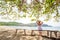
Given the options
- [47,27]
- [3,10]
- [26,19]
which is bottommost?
[47,27]

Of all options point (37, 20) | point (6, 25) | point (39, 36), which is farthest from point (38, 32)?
point (6, 25)

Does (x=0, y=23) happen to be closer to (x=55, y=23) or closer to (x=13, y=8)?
(x=13, y=8)

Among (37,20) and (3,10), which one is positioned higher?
(3,10)

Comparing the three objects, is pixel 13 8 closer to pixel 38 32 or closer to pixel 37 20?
pixel 37 20

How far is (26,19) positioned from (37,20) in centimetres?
15

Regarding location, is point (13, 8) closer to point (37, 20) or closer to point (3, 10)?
point (3, 10)

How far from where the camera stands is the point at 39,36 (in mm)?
1538

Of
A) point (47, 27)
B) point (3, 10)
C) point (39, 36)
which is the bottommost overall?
point (39, 36)

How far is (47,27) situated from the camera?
1.55 metres

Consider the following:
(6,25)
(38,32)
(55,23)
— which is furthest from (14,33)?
(55,23)

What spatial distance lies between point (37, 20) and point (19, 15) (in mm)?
252

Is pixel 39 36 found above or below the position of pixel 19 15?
below

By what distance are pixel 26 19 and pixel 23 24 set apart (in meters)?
0.08

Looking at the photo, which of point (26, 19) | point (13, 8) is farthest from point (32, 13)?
point (13, 8)
